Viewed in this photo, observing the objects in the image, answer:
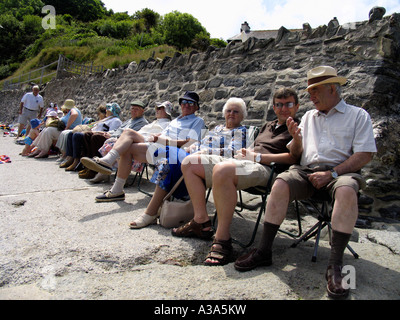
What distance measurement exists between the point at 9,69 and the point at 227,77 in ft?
118

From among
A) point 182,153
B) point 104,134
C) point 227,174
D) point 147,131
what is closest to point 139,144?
point 147,131

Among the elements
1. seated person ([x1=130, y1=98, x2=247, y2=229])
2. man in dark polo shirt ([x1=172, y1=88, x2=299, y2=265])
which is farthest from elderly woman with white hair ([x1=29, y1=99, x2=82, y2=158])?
man in dark polo shirt ([x1=172, y1=88, x2=299, y2=265])

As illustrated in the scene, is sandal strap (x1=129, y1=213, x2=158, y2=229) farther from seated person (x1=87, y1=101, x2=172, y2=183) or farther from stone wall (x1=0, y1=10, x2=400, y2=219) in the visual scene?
stone wall (x1=0, y1=10, x2=400, y2=219)

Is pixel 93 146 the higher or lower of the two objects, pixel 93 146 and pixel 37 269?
the higher

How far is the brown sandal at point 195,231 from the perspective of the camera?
7.85ft

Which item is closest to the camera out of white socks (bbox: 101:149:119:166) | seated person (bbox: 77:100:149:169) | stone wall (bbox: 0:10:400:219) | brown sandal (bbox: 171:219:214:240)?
brown sandal (bbox: 171:219:214:240)

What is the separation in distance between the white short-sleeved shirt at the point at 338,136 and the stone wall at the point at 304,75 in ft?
3.36

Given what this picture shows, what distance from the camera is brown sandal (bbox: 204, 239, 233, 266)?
1998mm

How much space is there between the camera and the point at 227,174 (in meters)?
2.16

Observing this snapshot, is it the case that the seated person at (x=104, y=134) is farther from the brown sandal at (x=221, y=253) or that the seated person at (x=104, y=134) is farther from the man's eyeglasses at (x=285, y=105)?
the brown sandal at (x=221, y=253)

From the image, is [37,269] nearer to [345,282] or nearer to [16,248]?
[16,248]

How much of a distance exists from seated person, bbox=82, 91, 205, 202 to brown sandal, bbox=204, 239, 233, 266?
1497 mm
